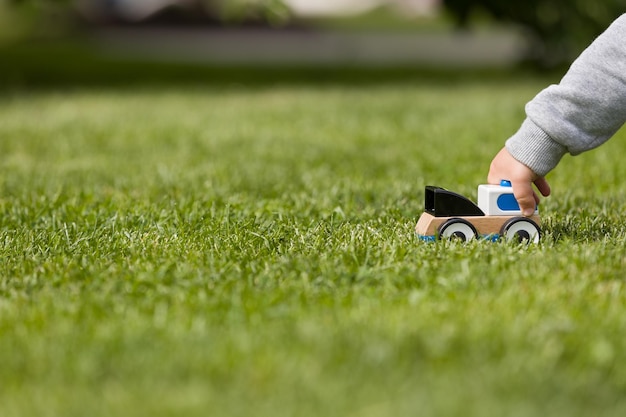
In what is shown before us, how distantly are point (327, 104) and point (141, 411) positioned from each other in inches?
299

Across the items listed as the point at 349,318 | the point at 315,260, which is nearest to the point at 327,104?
the point at 315,260

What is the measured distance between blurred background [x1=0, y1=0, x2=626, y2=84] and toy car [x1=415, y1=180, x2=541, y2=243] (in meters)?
7.02

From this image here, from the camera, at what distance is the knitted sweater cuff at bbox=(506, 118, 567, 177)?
131 inches

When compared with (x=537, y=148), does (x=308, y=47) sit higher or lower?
lower

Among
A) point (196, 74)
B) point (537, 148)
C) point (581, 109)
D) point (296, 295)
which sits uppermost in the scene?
point (581, 109)

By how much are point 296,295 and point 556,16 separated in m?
12.4

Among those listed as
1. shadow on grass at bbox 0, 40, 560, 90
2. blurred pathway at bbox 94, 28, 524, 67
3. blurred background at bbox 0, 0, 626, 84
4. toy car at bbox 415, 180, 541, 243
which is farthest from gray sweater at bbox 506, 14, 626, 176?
blurred pathway at bbox 94, 28, 524, 67

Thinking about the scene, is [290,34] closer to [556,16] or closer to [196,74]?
[196,74]

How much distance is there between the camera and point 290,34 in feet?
87.7

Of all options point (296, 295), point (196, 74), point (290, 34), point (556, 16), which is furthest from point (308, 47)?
point (296, 295)

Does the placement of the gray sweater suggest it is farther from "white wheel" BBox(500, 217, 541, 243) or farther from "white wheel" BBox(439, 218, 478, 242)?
"white wheel" BBox(439, 218, 478, 242)

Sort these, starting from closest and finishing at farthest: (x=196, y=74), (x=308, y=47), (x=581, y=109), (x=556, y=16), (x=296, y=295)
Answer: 1. (x=296, y=295)
2. (x=581, y=109)
3. (x=556, y=16)
4. (x=196, y=74)
5. (x=308, y=47)

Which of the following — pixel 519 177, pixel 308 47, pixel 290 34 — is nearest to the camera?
pixel 519 177

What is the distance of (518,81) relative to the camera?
13.4 meters
